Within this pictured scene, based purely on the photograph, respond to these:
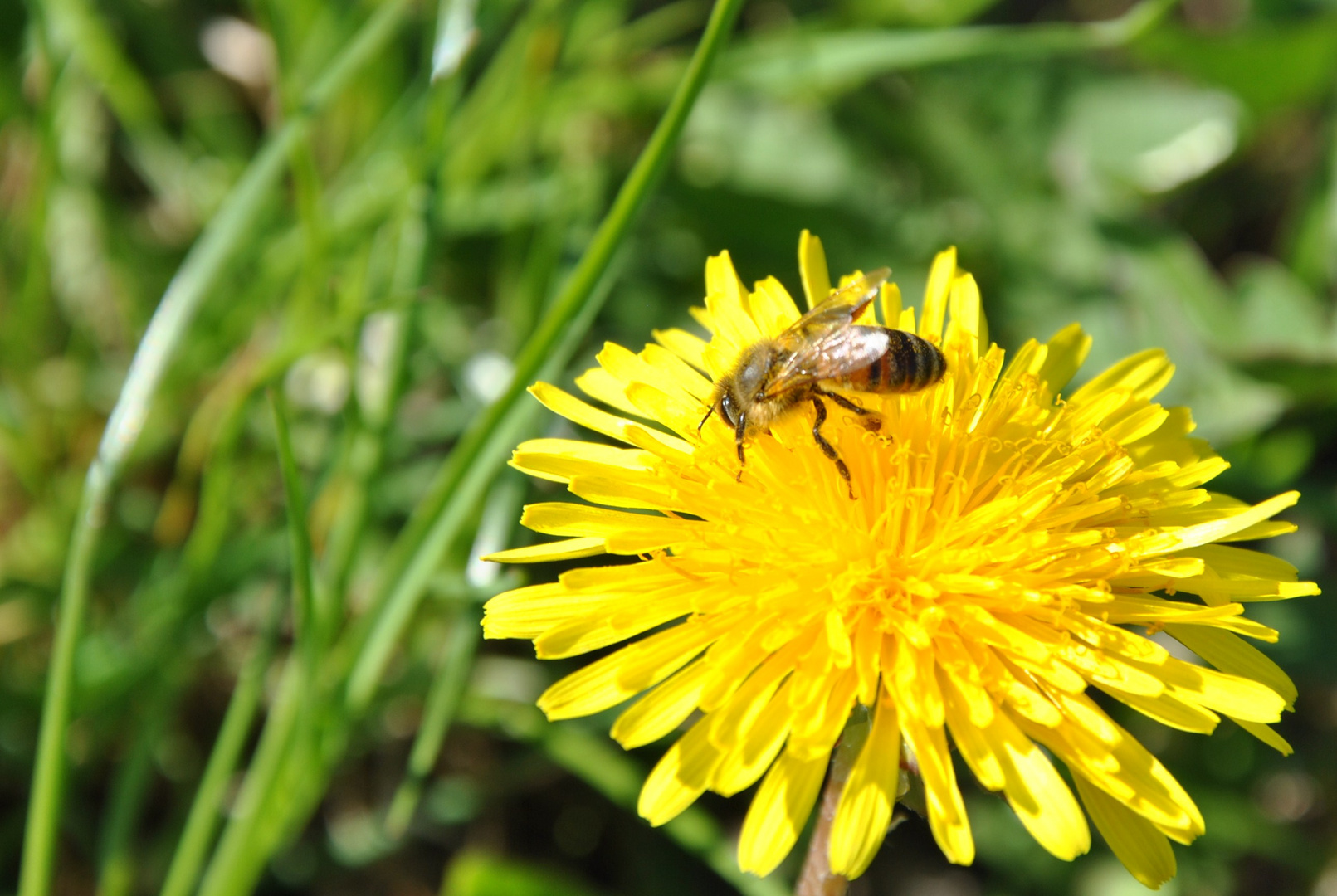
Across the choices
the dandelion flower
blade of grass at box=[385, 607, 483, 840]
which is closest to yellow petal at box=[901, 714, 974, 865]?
the dandelion flower

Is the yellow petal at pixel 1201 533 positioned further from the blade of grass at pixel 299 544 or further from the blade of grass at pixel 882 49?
the blade of grass at pixel 299 544

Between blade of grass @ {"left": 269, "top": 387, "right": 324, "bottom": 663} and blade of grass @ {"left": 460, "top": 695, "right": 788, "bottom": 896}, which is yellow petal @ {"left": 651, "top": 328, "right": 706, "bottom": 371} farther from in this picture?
blade of grass @ {"left": 460, "top": 695, "right": 788, "bottom": 896}

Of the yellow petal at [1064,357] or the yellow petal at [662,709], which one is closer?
the yellow petal at [662,709]

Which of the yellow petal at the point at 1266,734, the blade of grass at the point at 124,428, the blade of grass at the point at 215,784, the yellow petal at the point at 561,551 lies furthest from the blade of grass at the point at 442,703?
the yellow petal at the point at 1266,734

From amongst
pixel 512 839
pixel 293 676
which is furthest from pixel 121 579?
pixel 512 839

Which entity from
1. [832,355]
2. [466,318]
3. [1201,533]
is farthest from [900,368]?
[466,318]

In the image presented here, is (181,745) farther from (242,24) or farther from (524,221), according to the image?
(242,24)
